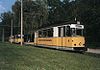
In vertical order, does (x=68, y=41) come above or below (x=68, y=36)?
below

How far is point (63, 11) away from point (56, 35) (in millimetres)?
79684

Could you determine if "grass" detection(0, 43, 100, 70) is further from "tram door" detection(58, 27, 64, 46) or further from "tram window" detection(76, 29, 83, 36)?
"tram door" detection(58, 27, 64, 46)

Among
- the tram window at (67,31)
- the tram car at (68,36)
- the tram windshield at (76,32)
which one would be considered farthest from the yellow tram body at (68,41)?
the tram windshield at (76,32)

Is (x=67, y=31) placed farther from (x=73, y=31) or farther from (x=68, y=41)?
(x=68, y=41)

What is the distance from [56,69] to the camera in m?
14.0

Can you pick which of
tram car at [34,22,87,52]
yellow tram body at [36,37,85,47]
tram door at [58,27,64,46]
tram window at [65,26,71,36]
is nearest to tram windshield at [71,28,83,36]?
tram car at [34,22,87,52]

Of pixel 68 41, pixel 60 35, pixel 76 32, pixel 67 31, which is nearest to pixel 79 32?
pixel 76 32

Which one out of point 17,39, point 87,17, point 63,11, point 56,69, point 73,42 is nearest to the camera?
point 56,69

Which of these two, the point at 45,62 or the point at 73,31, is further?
the point at 73,31

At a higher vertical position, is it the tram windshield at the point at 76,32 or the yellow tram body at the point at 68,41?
the tram windshield at the point at 76,32

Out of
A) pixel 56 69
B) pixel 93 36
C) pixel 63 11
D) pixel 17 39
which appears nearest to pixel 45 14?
pixel 17 39

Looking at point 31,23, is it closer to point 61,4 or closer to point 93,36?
point 93,36

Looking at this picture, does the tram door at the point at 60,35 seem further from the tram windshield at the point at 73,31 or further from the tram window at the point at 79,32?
the tram window at the point at 79,32

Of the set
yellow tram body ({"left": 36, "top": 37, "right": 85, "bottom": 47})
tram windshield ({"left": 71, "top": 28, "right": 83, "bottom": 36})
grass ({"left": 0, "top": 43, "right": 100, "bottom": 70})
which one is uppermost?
tram windshield ({"left": 71, "top": 28, "right": 83, "bottom": 36})
